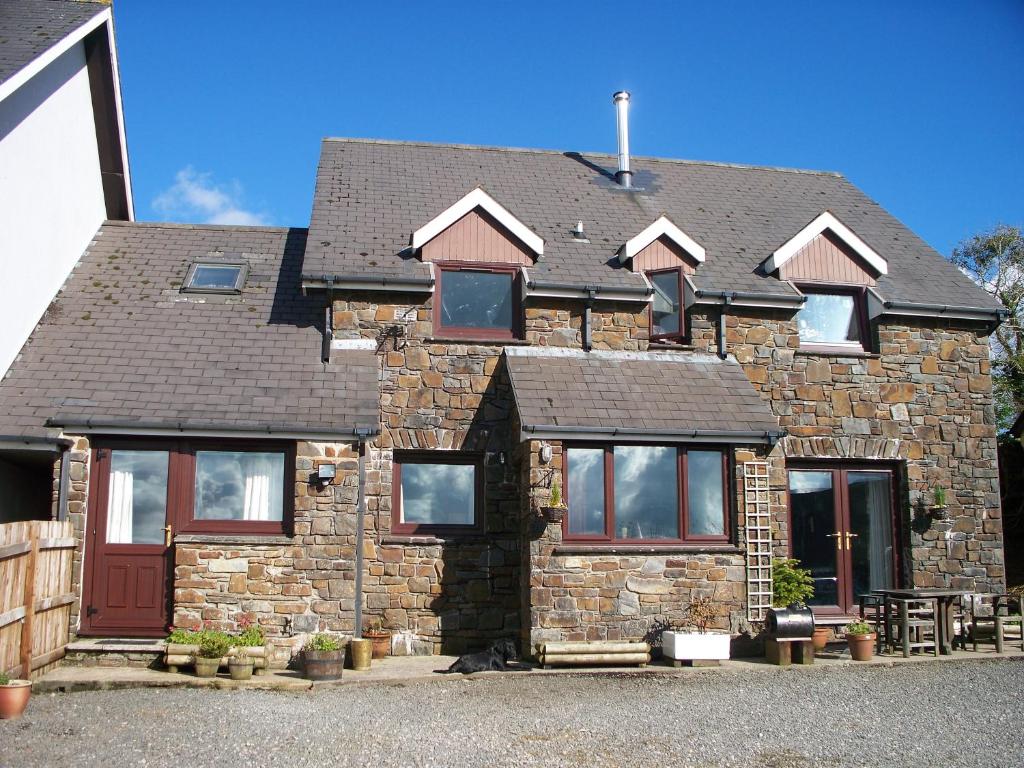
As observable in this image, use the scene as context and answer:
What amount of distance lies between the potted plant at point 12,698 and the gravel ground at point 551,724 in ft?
0.48

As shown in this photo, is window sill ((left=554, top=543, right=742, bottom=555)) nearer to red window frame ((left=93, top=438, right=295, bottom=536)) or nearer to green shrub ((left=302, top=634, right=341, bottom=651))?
green shrub ((left=302, top=634, right=341, bottom=651))

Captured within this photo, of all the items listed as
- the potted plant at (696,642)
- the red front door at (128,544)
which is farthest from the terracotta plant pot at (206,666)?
the potted plant at (696,642)

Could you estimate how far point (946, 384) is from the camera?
51.5 ft

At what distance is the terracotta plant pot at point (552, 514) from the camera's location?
1241 centimetres

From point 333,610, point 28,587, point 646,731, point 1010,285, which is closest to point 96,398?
point 28,587

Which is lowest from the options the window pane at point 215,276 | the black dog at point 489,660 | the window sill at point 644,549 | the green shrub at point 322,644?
the black dog at point 489,660

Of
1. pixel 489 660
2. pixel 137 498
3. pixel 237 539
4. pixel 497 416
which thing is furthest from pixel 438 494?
pixel 137 498

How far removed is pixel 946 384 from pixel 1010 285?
62.4 ft

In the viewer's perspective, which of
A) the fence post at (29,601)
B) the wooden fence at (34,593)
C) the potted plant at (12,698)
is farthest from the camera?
the fence post at (29,601)

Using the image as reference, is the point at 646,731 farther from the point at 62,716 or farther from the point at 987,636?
the point at 987,636

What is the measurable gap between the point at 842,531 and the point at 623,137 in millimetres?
8358

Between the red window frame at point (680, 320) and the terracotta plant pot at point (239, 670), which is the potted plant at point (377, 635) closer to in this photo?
the terracotta plant pot at point (239, 670)

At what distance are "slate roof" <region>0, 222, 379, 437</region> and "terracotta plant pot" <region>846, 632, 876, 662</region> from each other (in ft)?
22.6

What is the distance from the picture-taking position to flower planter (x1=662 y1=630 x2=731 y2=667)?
12.2m
